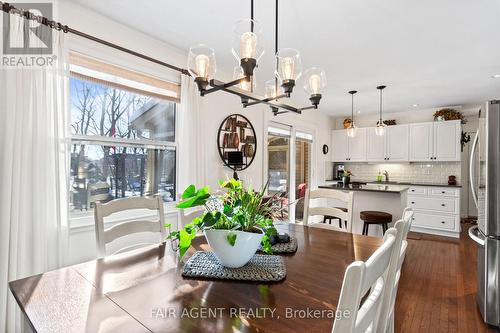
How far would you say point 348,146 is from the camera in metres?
6.30

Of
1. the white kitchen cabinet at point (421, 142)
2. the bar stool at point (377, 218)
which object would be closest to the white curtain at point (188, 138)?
the bar stool at point (377, 218)

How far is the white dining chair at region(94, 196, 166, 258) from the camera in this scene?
146cm

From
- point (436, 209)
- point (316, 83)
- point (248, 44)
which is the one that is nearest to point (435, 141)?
point (436, 209)

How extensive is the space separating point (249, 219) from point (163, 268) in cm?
46

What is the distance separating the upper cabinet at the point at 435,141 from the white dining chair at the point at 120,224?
18.2 feet

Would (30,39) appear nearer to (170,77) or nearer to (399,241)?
(170,77)

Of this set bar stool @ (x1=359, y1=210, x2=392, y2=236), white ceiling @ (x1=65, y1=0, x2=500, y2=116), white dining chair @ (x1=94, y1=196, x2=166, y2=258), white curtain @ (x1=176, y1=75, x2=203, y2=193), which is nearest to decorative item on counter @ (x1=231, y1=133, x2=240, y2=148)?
white curtain @ (x1=176, y1=75, x2=203, y2=193)

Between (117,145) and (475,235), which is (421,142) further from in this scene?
(117,145)

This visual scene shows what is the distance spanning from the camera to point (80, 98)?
2229 millimetres

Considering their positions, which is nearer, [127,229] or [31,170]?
[127,229]

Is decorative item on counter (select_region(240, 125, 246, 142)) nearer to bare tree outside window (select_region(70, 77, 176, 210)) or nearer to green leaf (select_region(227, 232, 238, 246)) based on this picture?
bare tree outside window (select_region(70, 77, 176, 210))

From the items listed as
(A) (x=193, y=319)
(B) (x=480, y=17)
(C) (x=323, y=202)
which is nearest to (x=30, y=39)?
(A) (x=193, y=319)

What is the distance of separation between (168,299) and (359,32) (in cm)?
267

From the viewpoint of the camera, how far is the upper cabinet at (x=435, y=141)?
5.02 meters
